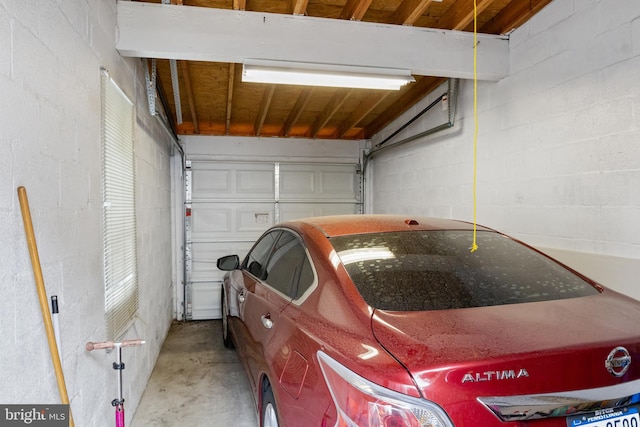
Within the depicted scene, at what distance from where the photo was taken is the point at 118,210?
2.65m

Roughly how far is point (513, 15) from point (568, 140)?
1.21 metres

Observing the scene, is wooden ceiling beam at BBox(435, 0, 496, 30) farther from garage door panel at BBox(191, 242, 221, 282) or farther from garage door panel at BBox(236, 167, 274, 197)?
garage door panel at BBox(191, 242, 221, 282)

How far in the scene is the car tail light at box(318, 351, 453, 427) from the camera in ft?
3.46

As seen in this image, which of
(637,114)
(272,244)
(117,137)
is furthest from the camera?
(272,244)

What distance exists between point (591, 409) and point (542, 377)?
0.65 feet

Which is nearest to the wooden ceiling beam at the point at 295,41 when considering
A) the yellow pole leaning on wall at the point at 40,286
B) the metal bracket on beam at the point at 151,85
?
the metal bracket on beam at the point at 151,85

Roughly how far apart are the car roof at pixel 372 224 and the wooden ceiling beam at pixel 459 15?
5.99 feet

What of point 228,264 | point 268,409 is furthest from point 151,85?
point 268,409

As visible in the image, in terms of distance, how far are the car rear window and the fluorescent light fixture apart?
1749 mm

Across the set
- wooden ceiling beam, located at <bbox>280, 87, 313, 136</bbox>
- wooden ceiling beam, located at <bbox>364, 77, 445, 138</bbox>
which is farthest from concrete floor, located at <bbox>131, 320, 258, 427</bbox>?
wooden ceiling beam, located at <bbox>364, 77, 445, 138</bbox>

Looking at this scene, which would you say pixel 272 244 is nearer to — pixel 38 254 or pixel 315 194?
pixel 38 254

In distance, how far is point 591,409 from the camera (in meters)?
1.14

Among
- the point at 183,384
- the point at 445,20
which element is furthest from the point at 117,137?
the point at 445,20

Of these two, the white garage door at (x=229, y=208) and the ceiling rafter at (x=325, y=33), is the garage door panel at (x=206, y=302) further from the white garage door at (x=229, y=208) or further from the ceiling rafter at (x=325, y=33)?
the ceiling rafter at (x=325, y=33)
